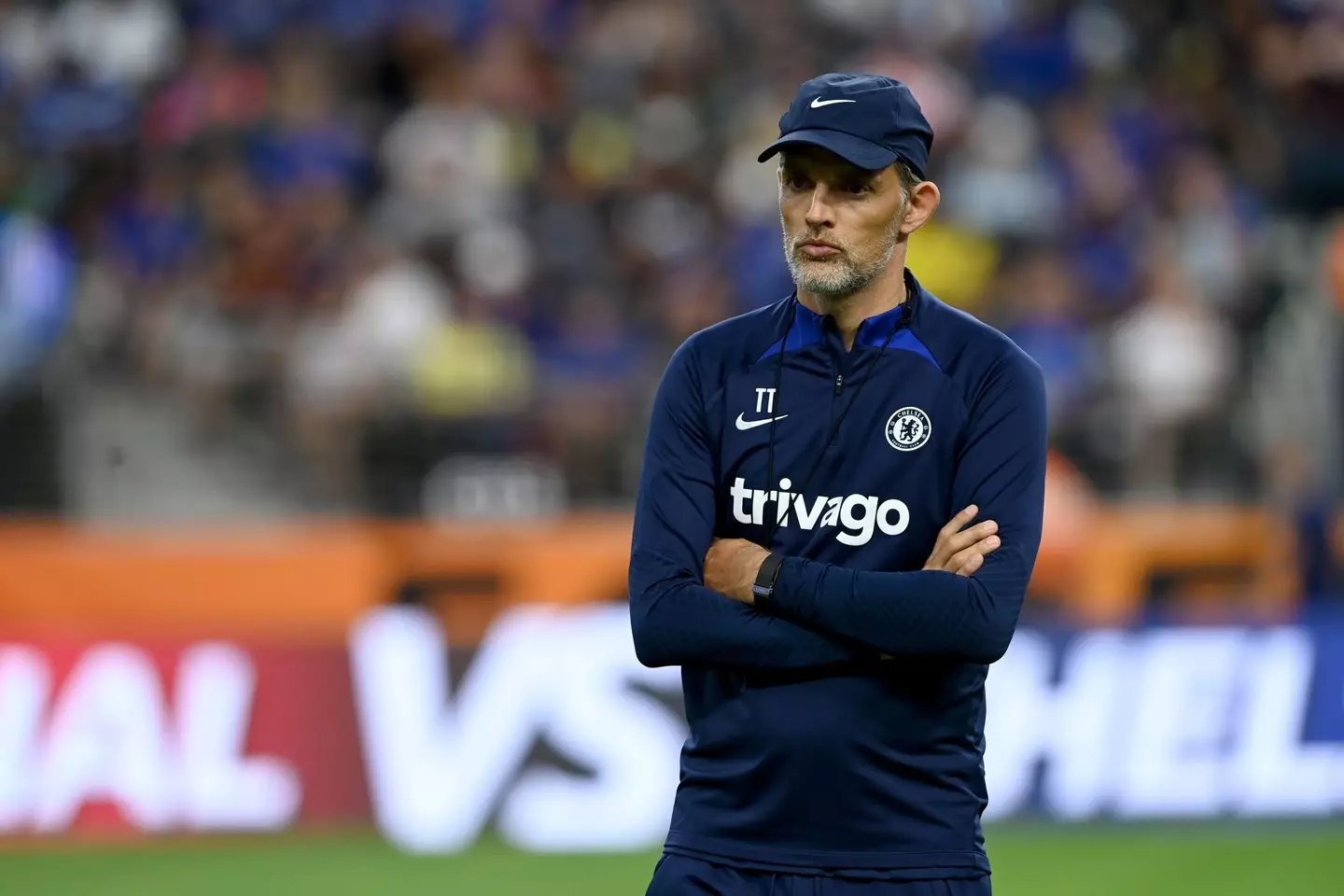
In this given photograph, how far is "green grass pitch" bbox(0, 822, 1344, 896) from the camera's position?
9.02 m

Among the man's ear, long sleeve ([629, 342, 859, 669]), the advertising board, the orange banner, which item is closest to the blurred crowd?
the orange banner

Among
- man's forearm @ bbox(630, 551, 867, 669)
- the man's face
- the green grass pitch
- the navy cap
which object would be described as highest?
the navy cap

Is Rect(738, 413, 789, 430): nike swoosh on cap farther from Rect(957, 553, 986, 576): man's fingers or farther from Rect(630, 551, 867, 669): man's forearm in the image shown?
Rect(957, 553, 986, 576): man's fingers

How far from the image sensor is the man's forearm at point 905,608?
12.7 ft

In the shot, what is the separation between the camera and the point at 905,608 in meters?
3.88

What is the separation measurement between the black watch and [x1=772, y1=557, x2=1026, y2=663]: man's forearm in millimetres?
17

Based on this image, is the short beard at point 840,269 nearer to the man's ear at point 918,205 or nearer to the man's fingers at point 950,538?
the man's ear at point 918,205

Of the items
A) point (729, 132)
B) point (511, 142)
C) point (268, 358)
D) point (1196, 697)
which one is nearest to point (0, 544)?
point (268, 358)

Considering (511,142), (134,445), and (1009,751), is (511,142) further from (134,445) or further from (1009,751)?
(1009,751)

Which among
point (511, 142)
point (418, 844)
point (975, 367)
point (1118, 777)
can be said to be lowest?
point (418, 844)

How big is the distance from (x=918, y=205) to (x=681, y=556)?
86 centimetres

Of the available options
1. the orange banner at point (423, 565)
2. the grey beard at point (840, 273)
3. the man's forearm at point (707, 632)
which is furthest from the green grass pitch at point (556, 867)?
the grey beard at point (840, 273)

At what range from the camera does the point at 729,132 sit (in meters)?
15.5

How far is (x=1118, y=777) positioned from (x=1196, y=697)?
0.58 m
